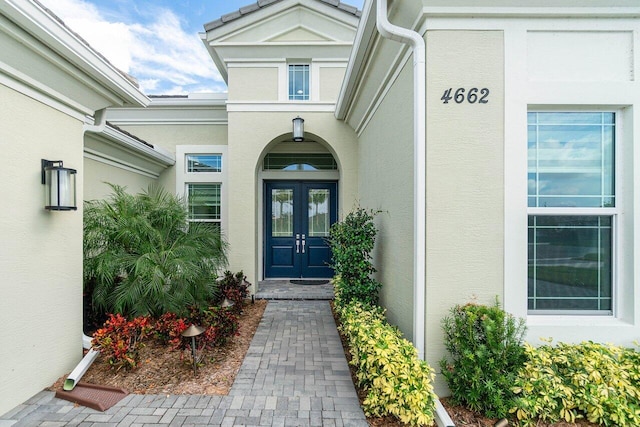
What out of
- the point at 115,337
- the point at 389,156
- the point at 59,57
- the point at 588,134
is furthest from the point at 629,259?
the point at 59,57

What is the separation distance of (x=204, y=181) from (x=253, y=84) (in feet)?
8.72

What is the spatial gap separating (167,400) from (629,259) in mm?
4834

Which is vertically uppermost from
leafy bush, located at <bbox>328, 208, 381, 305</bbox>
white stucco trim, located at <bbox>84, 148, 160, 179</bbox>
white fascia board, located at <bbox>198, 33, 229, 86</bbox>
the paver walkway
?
white fascia board, located at <bbox>198, 33, 229, 86</bbox>

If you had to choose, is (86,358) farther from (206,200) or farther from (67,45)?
(206,200)

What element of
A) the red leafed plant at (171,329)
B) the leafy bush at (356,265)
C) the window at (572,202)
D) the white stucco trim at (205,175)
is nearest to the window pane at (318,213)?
the white stucco trim at (205,175)

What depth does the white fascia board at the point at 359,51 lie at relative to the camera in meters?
3.40

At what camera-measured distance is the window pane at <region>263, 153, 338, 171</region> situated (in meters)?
7.82

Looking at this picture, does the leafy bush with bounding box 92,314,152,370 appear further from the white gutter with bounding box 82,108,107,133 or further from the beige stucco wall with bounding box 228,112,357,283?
the beige stucco wall with bounding box 228,112,357,283

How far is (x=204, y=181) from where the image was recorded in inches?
291

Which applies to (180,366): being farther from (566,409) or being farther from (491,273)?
(566,409)

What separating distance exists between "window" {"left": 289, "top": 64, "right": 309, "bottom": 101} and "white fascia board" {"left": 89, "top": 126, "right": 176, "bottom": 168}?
128 inches

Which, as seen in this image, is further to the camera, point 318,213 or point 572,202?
point 318,213

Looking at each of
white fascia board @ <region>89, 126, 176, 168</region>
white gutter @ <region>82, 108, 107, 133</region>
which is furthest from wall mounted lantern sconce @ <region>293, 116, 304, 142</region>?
white gutter @ <region>82, 108, 107, 133</region>

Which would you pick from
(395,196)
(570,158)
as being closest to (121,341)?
(395,196)
